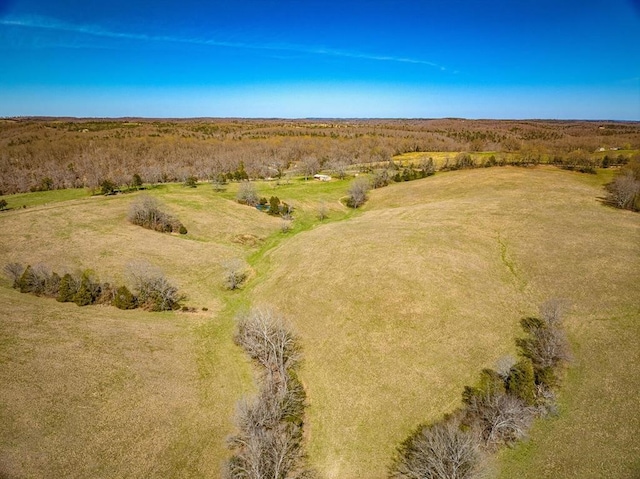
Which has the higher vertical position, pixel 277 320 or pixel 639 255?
pixel 639 255

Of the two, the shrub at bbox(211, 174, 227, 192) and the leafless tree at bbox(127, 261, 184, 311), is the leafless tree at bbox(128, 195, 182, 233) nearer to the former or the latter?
the leafless tree at bbox(127, 261, 184, 311)

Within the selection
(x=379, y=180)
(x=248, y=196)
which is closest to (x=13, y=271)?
(x=248, y=196)

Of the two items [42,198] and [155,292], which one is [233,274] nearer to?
[155,292]

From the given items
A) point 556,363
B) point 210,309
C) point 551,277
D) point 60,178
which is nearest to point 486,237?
point 551,277

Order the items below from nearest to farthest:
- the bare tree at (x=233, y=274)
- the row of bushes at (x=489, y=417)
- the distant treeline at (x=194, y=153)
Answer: the row of bushes at (x=489, y=417)
the bare tree at (x=233, y=274)
the distant treeline at (x=194, y=153)

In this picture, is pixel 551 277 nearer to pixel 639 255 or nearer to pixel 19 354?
pixel 639 255

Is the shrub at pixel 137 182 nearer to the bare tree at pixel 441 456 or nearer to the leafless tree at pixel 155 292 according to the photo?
the leafless tree at pixel 155 292

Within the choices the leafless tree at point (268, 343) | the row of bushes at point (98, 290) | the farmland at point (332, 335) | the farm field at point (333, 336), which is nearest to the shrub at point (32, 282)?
the row of bushes at point (98, 290)
